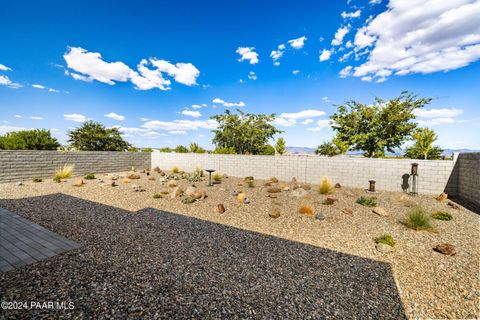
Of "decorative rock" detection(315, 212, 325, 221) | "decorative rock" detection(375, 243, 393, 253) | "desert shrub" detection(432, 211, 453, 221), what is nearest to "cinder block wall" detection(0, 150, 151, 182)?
"decorative rock" detection(315, 212, 325, 221)

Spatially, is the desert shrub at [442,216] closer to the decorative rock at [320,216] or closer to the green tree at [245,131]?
the decorative rock at [320,216]

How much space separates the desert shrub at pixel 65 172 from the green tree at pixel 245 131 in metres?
13.2

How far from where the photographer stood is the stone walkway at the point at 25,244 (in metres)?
3.51

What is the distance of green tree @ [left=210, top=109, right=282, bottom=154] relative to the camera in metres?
22.3

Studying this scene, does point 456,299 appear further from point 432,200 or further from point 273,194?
point 432,200

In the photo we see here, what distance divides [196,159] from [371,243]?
43.0ft

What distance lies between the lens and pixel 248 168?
14.1 metres

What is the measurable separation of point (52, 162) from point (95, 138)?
5681 millimetres

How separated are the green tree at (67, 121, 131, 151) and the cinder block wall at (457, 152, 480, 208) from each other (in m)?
21.5

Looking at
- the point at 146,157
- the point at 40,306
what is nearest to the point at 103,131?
the point at 146,157

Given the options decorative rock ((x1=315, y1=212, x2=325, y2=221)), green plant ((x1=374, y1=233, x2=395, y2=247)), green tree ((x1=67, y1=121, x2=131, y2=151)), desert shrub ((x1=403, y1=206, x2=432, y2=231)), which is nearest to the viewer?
green plant ((x1=374, y1=233, x2=395, y2=247))

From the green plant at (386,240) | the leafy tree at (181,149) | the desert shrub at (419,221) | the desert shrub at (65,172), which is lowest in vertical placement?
the green plant at (386,240)

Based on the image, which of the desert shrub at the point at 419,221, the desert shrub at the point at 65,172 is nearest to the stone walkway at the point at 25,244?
the desert shrub at the point at 419,221

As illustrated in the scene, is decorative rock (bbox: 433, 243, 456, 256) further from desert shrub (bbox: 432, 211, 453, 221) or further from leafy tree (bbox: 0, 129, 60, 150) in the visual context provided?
leafy tree (bbox: 0, 129, 60, 150)
